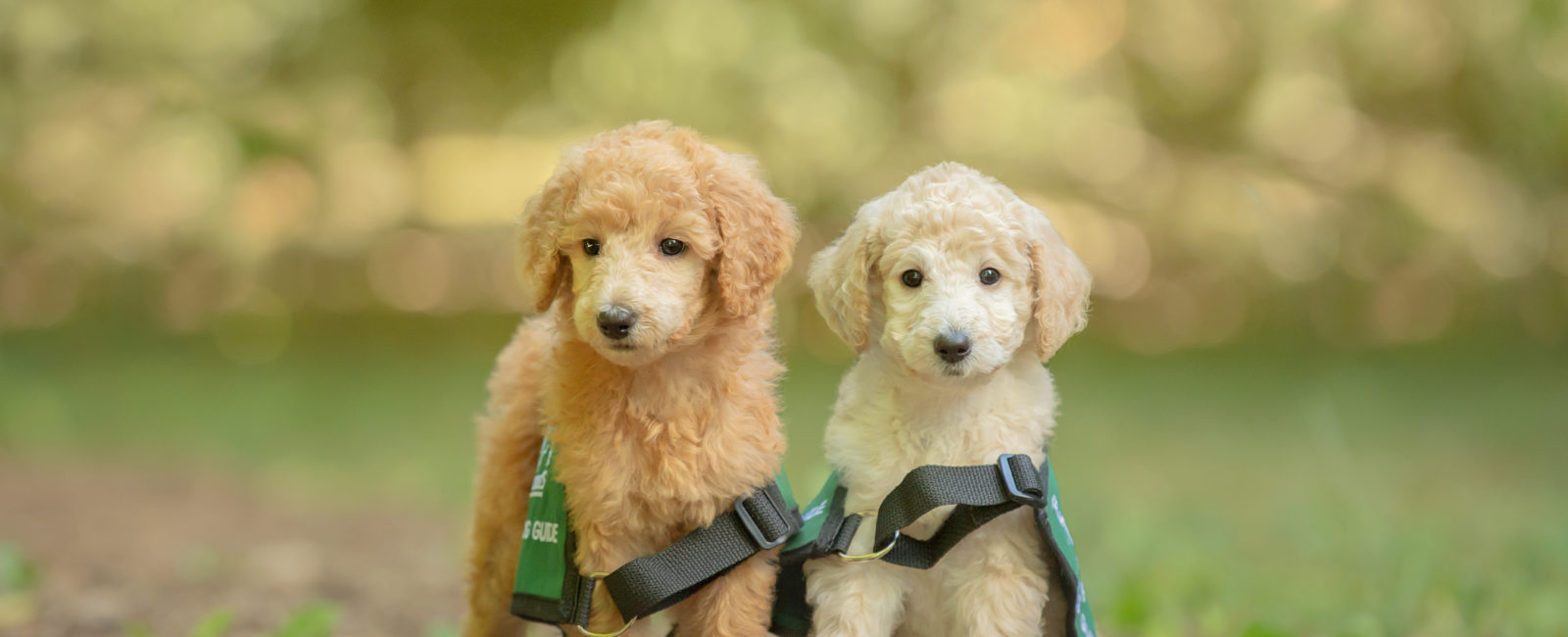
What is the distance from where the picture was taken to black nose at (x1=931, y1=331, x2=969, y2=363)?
2.34 m

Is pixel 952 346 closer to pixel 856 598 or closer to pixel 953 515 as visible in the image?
pixel 953 515

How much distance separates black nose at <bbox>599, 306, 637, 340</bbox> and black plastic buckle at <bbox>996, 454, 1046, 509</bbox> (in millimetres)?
835

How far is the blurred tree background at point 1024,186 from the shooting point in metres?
6.21

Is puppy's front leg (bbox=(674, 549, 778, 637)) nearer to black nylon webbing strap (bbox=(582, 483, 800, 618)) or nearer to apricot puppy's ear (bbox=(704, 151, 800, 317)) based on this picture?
black nylon webbing strap (bbox=(582, 483, 800, 618))

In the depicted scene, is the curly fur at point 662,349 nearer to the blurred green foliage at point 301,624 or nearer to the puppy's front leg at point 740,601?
the puppy's front leg at point 740,601

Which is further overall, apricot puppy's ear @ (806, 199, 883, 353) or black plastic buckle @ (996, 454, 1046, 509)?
apricot puppy's ear @ (806, 199, 883, 353)

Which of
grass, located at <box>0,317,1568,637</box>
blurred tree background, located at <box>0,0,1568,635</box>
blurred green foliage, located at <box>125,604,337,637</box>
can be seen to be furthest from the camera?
blurred tree background, located at <box>0,0,1568,635</box>

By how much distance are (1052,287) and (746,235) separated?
0.68 m

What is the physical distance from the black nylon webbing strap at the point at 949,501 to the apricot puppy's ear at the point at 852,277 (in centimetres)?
36

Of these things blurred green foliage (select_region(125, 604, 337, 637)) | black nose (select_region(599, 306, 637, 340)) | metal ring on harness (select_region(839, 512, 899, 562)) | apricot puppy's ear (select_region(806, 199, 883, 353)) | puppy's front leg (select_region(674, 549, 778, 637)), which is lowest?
blurred green foliage (select_region(125, 604, 337, 637))

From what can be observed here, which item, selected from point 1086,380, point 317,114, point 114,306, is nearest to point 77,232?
point 114,306

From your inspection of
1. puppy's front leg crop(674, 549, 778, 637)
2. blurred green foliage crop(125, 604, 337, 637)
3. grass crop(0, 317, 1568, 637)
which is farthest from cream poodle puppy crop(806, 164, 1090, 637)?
blurred green foliage crop(125, 604, 337, 637)

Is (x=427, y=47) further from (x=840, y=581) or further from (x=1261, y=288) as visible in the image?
(x=840, y=581)

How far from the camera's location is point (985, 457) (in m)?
2.55
